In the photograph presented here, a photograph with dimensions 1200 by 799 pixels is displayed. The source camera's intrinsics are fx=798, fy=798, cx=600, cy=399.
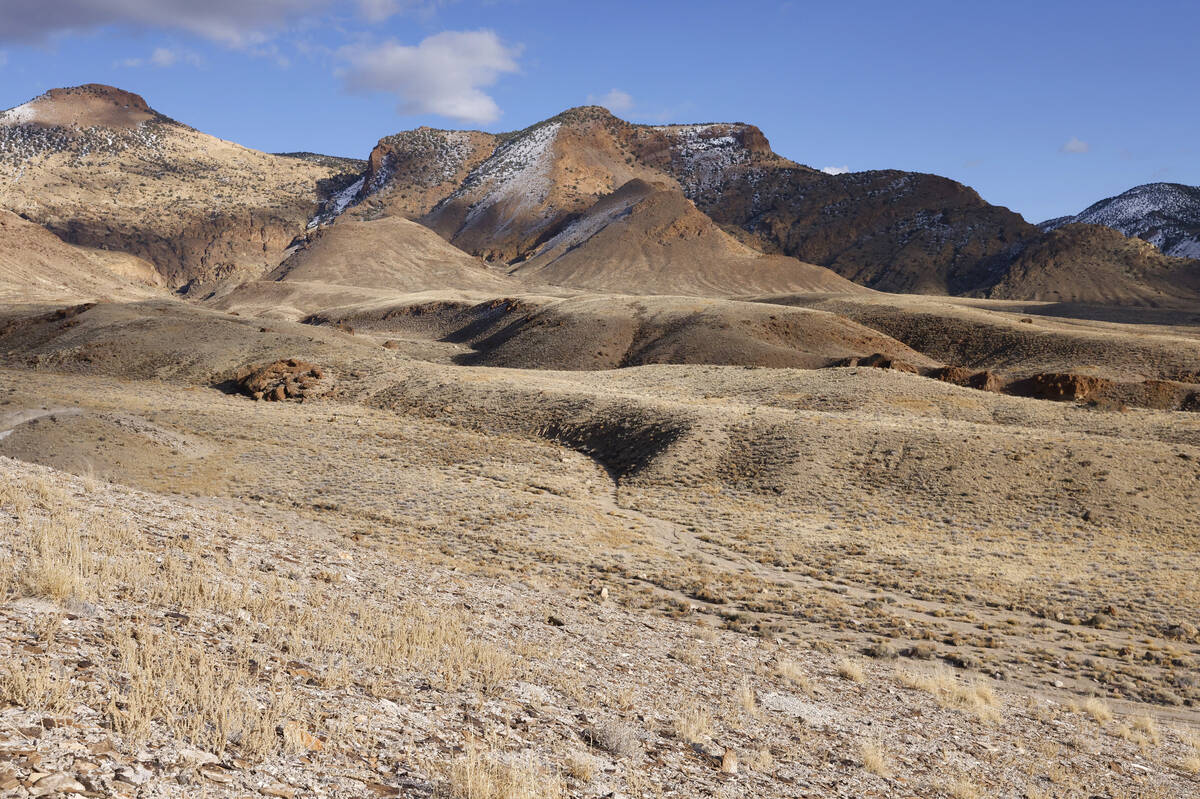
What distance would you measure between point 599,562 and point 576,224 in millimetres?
144581

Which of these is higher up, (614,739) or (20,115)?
(20,115)

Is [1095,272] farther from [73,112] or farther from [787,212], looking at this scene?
[73,112]

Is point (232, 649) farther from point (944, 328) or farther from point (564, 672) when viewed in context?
point (944, 328)

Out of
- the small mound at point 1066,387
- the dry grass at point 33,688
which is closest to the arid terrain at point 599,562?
the dry grass at point 33,688

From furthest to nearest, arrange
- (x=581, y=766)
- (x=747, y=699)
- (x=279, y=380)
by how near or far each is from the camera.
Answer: (x=279, y=380) < (x=747, y=699) < (x=581, y=766)

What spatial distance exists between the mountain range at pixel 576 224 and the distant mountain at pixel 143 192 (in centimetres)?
44

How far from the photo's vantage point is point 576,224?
521 ft

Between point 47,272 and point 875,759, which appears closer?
point 875,759

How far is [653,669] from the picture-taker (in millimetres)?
11031

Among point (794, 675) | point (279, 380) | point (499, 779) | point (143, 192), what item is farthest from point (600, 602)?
point (143, 192)

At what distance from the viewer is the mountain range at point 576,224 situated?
13575cm

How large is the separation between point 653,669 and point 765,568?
398 inches

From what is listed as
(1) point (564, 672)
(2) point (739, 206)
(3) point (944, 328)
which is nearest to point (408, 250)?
(2) point (739, 206)

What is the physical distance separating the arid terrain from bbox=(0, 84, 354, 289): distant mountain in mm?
87094
